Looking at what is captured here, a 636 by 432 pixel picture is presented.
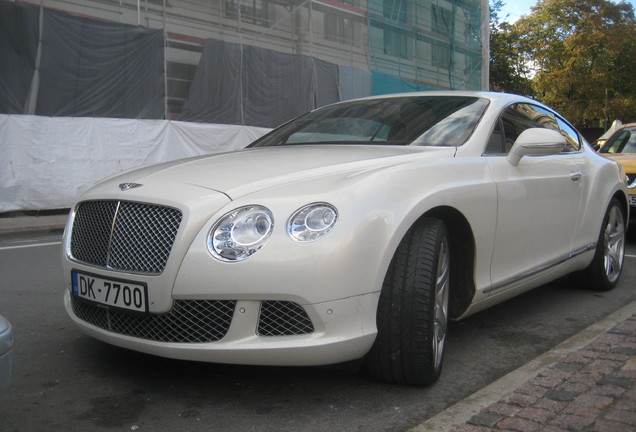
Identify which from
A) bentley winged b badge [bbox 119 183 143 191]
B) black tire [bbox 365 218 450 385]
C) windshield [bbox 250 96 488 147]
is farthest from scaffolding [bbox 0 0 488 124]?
black tire [bbox 365 218 450 385]

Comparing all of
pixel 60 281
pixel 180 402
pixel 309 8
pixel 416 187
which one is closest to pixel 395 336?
pixel 416 187

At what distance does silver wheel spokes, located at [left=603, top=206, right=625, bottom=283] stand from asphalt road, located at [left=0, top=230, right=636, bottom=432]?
4.04 feet

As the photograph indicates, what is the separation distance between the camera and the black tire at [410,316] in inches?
110

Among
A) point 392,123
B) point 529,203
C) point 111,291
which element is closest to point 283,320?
point 111,291

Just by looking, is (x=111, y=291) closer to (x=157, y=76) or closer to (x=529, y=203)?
(x=529, y=203)

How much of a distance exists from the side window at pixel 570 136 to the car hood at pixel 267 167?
1828 millimetres

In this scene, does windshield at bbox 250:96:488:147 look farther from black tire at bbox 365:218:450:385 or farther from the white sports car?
black tire at bbox 365:218:450:385

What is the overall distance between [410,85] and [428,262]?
22420 millimetres

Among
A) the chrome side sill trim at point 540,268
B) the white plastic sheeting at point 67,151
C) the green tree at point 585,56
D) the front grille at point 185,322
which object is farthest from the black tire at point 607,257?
the green tree at point 585,56

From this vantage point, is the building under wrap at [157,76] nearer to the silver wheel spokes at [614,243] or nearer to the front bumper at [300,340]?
the silver wheel spokes at [614,243]

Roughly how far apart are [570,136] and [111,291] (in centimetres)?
372

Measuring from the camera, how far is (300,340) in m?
2.61

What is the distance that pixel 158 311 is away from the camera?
2.69 meters

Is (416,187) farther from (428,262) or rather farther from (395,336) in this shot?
(395,336)
